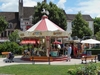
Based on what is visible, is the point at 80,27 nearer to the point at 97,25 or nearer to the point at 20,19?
the point at 20,19

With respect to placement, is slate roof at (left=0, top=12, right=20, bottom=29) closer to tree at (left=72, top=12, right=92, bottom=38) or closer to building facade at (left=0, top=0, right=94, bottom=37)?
building facade at (left=0, top=0, right=94, bottom=37)

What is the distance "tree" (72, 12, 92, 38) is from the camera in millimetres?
76119

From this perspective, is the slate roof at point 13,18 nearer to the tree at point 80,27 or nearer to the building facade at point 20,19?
the building facade at point 20,19

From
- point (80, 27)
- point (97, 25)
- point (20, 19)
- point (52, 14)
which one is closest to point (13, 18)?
point (20, 19)

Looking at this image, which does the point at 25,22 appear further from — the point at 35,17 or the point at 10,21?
the point at 35,17

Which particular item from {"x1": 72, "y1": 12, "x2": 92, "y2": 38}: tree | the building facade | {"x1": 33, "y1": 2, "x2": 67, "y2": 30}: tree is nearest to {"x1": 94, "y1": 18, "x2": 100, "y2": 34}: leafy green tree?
the building facade

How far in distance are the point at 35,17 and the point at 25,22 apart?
22.1m

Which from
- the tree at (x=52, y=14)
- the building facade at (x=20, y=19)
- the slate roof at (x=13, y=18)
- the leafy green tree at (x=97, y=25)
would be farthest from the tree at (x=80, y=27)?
the leafy green tree at (x=97, y=25)

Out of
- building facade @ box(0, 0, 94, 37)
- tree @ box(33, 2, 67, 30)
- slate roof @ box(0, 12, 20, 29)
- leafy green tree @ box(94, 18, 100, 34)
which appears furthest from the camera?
leafy green tree @ box(94, 18, 100, 34)

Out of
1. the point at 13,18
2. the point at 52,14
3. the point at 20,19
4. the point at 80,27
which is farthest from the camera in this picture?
the point at 13,18

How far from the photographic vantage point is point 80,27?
7656 cm

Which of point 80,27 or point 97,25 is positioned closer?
point 80,27

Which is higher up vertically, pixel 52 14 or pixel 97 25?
pixel 52 14

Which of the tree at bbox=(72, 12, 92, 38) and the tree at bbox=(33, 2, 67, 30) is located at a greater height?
the tree at bbox=(33, 2, 67, 30)
